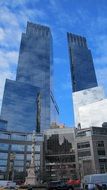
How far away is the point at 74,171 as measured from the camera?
424 feet

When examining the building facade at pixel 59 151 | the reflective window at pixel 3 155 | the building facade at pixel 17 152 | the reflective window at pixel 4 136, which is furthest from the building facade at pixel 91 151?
the reflective window at pixel 4 136

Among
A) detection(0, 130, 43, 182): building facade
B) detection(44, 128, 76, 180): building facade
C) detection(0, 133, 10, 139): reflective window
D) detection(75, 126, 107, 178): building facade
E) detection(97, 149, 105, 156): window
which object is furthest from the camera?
detection(0, 133, 10, 139): reflective window

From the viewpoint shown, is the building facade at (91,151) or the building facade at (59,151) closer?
the building facade at (91,151)

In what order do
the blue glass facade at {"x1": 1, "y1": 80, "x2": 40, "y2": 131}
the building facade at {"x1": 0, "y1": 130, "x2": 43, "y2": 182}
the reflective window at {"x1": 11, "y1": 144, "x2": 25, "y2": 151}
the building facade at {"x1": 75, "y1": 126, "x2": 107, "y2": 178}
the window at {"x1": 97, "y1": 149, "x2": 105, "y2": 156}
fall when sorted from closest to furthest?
1. the building facade at {"x1": 75, "y1": 126, "x2": 107, "y2": 178}
2. the window at {"x1": 97, "y1": 149, "x2": 105, "y2": 156}
3. the building facade at {"x1": 0, "y1": 130, "x2": 43, "y2": 182}
4. the reflective window at {"x1": 11, "y1": 144, "x2": 25, "y2": 151}
5. the blue glass facade at {"x1": 1, "y1": 80, "x2": 40, "y2": 131}

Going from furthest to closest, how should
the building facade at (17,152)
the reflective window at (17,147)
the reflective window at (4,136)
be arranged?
1. the reflective window at (17,147)
2. the reflective window at (4,136)
3. the building facade at (17,152)

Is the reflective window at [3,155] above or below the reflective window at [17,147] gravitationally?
below

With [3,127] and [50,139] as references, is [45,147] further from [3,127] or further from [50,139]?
[3,127]

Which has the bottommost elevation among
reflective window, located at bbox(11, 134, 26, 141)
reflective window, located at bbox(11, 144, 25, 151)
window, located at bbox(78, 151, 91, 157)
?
window, located at bbox(78, 151, 91, 157)

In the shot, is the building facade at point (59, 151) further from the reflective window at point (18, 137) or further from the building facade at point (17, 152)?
the reflective window at point (18, 137)

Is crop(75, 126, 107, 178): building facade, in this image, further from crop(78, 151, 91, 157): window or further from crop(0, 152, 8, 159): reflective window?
crop(0, 152, 8, 159): reflective window

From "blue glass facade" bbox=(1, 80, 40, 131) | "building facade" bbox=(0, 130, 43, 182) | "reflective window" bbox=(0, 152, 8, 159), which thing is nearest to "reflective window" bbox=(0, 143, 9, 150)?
"building facade" bbox=(0, 130, 43, 182)

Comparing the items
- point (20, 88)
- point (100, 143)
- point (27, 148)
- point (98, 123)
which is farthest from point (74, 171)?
point (20, 88)

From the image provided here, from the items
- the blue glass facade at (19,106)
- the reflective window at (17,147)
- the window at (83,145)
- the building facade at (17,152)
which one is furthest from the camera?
the blue glass facade at (19,106)

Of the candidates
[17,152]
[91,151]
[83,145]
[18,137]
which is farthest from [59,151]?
[18,137]
